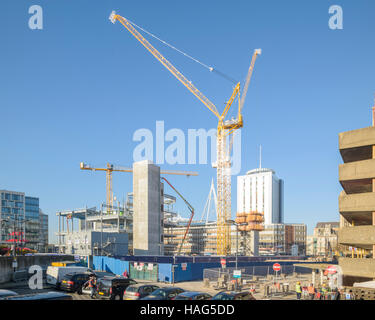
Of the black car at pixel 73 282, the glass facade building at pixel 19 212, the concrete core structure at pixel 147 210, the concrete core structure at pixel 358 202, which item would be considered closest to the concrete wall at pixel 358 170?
the concrete core structure at pixel 358 202

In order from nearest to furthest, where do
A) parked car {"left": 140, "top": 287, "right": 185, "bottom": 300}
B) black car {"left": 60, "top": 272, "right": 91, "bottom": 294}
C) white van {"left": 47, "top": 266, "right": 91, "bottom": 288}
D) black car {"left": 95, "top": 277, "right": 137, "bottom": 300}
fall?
parked car {"left": 140, "top": 287, "right": 185, "bottom": 300}
black car {"left": 95, "top": 277, "right": 137, "bottom": 300}
black car {"left": 60, "top": 272, "right": 91, "bottom": 294}
white van {"left": 47, "top": 266, "right": 91, "bottom": 288}

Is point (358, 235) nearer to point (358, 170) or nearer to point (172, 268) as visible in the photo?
point (358, 170)

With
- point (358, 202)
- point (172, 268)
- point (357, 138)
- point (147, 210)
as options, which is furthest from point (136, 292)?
point (147, 210)

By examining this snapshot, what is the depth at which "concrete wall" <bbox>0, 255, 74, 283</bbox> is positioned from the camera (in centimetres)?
4144

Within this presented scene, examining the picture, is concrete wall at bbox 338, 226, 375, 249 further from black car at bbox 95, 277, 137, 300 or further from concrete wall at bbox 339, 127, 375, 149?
black car at bbox 95, 277, 137, 300

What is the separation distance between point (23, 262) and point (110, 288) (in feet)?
98.2

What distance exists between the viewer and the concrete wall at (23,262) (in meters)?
41.4

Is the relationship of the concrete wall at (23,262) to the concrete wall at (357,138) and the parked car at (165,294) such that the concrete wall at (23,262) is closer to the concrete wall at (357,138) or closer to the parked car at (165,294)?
the parked car at (165,294)

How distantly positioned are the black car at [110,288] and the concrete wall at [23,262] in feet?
61.9

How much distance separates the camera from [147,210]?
104 metres

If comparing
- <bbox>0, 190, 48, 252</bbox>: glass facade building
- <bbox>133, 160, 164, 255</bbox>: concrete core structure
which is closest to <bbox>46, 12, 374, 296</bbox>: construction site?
<bbox>133, 160, 164, 255</bbox>: concrete core structure

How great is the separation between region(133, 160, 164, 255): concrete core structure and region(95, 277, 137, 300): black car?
7430 centimetres
